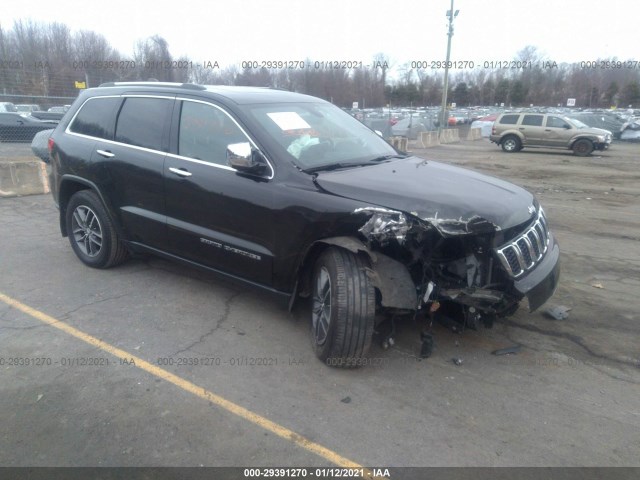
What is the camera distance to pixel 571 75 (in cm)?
5681

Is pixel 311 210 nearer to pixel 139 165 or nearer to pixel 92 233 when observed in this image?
pixel 139 165

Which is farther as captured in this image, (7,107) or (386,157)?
(7,107)

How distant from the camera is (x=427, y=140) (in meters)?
24.9

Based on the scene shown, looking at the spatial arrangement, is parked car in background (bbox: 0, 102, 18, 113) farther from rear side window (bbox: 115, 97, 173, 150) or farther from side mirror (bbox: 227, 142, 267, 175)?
side mirror (bbox: 227, 142, 267, 175)

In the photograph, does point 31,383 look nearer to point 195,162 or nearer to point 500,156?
point 195,162

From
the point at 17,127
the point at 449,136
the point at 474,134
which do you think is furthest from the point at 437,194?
the point at 474,134

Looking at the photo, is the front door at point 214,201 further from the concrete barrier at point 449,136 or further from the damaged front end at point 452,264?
the concrete barrier at point 449,136

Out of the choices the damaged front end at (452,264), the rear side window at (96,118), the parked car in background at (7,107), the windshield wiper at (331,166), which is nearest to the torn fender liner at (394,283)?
the damaged front end at (452,264)

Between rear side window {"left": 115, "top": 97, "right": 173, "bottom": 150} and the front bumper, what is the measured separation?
10.5ft

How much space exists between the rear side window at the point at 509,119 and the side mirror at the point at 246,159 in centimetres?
2036

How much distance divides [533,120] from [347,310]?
813 inches

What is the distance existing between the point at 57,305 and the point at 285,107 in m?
2.73

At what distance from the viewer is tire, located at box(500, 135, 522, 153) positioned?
2157 centimetres

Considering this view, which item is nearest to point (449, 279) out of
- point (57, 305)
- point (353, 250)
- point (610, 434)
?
point (353, 250)
